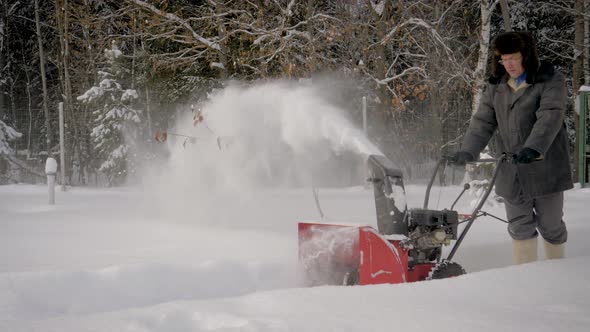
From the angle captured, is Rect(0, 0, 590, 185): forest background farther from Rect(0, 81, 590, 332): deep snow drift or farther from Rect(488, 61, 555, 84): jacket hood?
Rect(488, 61, 555, 84): jacket hood

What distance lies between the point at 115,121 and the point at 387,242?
1565 cm

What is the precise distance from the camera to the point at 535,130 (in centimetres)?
313

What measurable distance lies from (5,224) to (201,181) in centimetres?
245

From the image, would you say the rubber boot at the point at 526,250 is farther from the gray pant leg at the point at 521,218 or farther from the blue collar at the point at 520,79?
the blue collar at the point at 520,79

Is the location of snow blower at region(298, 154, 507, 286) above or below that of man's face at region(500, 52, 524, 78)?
below

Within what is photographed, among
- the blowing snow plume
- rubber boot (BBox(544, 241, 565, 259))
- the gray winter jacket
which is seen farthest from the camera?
the blowing snow plume

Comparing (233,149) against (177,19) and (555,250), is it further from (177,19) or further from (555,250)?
(177,19)

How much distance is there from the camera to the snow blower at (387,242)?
3.36m

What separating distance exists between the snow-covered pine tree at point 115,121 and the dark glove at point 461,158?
15.4 metres

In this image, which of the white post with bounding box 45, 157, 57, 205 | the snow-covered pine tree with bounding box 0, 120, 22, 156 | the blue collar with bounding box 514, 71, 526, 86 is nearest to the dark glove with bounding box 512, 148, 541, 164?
the blue collar with bounding box 514, 71, 526, 86

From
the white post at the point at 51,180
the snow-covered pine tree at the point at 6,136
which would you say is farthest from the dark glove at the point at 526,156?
the snow-covered pine tree at the point at 6,136

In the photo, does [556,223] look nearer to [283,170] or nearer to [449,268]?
[449,268]

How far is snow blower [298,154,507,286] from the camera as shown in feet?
11.0

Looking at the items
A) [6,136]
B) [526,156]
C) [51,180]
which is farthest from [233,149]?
[6,136]
